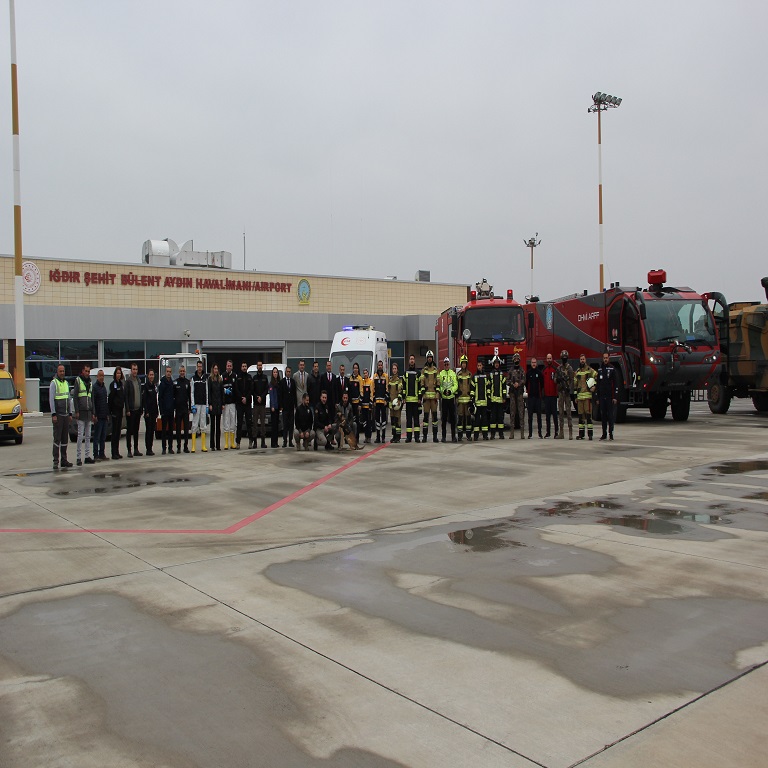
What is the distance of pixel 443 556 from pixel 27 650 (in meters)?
3.61

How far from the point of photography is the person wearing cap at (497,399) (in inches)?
690

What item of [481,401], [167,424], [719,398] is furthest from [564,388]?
[719,398]

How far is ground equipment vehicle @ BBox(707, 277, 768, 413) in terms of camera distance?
22.1 meters

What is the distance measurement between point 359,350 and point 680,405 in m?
9.87

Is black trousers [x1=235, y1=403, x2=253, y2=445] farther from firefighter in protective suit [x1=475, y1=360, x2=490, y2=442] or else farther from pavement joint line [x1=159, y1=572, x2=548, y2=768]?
pavement joint line [x1=159, y1=572, x2=548, y2=768]

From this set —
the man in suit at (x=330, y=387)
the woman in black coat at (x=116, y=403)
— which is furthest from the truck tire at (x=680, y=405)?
the woman in black coat at (x=116, y=403)

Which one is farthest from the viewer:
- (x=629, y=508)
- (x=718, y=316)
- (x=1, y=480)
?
(x=718, y=316)

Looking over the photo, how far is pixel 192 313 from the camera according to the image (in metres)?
39.5

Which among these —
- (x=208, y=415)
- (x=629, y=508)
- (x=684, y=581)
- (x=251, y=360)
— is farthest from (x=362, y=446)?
(x=251, y=360)

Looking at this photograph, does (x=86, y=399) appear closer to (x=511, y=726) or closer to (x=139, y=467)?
(x=139, y=467)

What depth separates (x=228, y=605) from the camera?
5.64m

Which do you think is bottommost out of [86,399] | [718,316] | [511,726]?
[511,726]

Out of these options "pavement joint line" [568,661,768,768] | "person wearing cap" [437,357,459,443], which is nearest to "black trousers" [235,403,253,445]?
"person wearing cap" [437,357,459,443]

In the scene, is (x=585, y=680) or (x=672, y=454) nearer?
(x=585, y=680)
